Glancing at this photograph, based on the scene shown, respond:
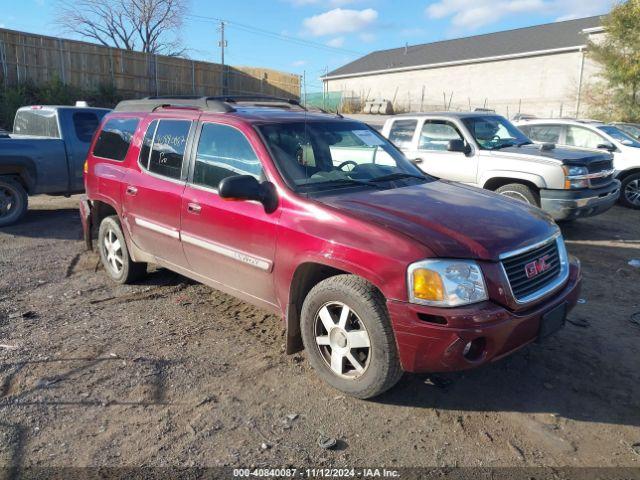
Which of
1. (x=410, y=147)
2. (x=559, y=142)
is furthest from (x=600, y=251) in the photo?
(x=559, y=142)

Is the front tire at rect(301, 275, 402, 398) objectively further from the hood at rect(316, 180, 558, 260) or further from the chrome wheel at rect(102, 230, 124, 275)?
the chrome wheel at rect(102, 230, 124, 275)

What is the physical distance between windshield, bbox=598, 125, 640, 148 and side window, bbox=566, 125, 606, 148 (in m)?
0.25

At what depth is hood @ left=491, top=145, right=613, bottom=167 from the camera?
722cm

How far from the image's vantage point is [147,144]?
15.8ft

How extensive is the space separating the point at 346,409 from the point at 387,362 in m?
0.47

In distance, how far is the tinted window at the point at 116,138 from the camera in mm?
5094

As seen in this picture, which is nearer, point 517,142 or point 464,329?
point 464,329

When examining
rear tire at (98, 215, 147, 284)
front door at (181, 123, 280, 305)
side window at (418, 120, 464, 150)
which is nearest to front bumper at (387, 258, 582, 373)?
front door at (181, 123, 280, 305)

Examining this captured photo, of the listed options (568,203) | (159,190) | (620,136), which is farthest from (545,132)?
(159,190)

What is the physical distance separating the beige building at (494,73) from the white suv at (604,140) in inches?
742

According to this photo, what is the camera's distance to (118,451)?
2.82 metres

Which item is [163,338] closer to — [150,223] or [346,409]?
[150,223]

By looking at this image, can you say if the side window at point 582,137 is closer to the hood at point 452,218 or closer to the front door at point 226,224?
the hood at point 452,218

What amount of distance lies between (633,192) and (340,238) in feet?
30.9
